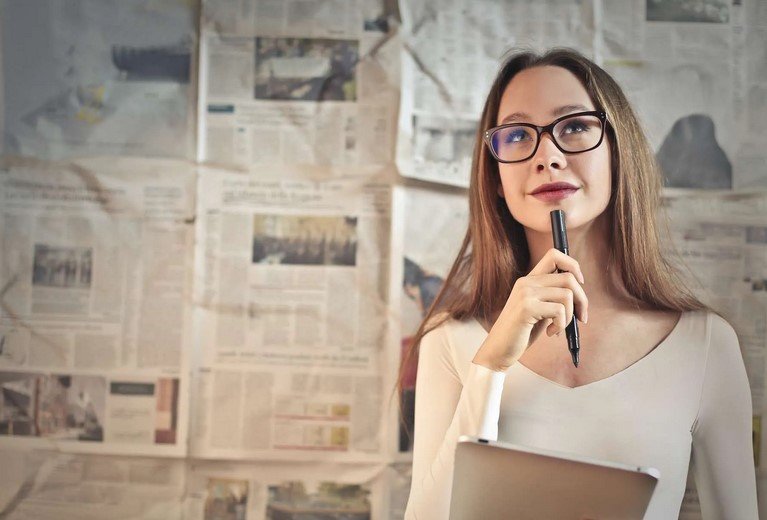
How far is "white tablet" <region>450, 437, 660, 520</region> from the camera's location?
61 cm

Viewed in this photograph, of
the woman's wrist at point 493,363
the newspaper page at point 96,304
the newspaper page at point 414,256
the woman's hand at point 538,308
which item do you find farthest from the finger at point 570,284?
the newspaper page at point 96,304

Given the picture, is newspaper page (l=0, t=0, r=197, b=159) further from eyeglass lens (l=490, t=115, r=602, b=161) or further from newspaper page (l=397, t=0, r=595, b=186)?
eyeglass lens (l=490, t=115, r=602, b=161)

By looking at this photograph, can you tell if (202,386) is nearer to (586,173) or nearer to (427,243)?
(427,243)

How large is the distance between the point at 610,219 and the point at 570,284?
0.64 feet

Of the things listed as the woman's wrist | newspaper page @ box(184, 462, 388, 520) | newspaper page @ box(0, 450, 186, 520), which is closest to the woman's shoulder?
the woman's wrist

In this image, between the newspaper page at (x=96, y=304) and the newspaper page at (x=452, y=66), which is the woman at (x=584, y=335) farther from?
the newspaper page at (x=96, y=304)

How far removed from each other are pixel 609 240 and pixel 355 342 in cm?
47

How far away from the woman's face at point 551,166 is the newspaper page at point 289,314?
34 cm

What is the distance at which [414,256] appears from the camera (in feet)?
3.71

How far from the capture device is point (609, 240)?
88cm

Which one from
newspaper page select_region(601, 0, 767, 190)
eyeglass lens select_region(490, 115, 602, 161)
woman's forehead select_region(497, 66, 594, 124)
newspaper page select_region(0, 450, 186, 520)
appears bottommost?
newspaper page select_region(0, 450, 186, 520)

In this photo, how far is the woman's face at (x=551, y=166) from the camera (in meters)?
0.80

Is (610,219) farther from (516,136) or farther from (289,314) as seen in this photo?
Answer: (289,314)

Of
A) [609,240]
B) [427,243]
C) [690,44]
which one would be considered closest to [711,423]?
[609,240]
